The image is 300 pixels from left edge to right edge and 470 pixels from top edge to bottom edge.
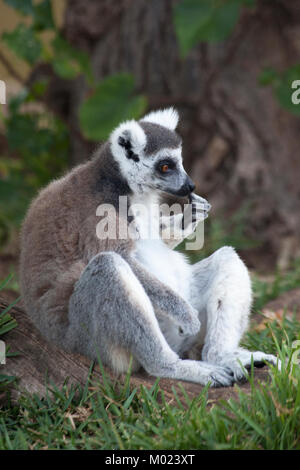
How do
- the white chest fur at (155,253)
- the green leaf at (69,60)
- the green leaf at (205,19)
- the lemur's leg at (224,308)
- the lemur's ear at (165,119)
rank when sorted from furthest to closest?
1. the green leaf at (69,60)
2. the green leaf at (205,19)
3. the lemur's ear at (165,119)
4. the white chest fur at (155,253)
5. the lemur's leg at (224,308)

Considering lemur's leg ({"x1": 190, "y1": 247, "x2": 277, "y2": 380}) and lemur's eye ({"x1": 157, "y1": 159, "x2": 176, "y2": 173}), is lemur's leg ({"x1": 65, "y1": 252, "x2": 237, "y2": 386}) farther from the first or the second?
lemur's eye ({"x1": 157, "y1": 159, "x2": 176, "y2": 173})

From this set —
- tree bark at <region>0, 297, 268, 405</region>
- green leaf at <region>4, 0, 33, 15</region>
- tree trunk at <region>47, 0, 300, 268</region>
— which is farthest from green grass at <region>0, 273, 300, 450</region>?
green leaf at <region>4, 0, 33, 15</region>

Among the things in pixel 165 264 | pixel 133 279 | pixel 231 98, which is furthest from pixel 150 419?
pixel 231 98

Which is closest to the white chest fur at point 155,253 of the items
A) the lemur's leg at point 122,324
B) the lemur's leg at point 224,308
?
the lemur's leg at point 224,308

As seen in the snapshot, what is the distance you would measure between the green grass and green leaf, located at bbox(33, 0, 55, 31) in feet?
21.3

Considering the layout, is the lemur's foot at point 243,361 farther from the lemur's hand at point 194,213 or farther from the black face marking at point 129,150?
the black face marking at point 129,150

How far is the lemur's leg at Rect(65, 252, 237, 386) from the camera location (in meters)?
3.46

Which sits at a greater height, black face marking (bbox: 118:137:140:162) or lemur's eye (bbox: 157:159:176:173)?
black face marking (bbox: 118:137:140:162)

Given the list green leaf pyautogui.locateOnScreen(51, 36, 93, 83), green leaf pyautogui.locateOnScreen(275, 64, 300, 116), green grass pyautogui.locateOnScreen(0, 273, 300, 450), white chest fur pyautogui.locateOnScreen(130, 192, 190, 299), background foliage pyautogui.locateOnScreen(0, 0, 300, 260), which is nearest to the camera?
green grass pyautogui.locateOnScreen(0, 273, 300, 450)

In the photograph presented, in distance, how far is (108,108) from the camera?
26.7 feet

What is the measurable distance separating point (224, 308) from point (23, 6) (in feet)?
20.1

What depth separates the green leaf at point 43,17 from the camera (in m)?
8.52

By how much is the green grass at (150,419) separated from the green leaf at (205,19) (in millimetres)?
4907
